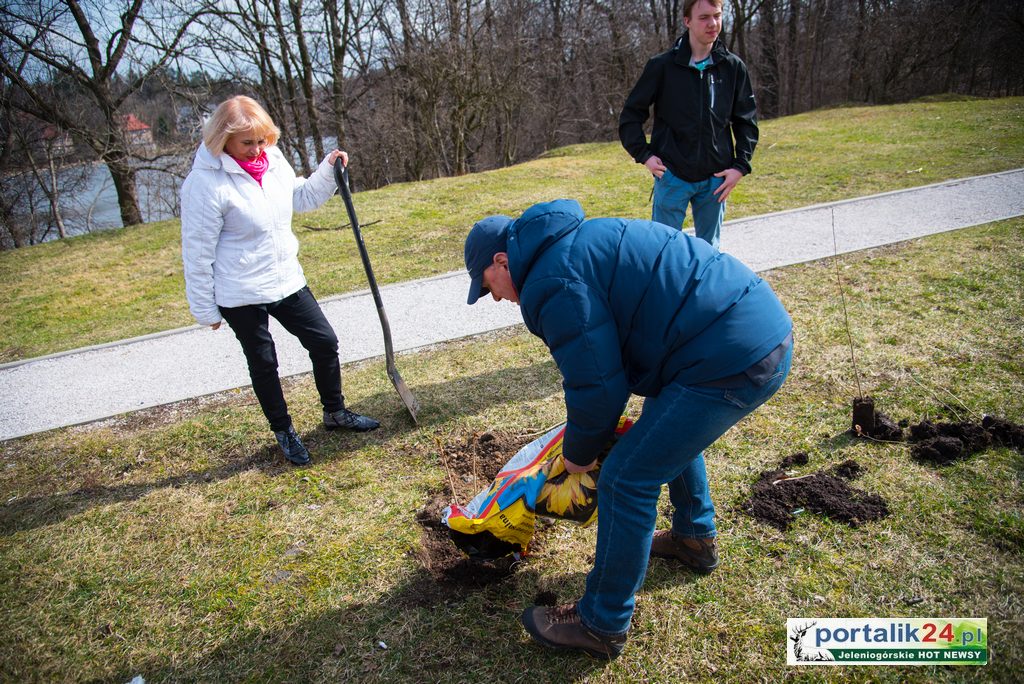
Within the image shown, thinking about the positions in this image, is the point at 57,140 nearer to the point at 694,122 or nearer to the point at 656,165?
the point at 656,165

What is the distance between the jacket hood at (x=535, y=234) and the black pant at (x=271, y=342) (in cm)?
200

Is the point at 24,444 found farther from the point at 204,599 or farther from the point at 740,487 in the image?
the point at 740,487

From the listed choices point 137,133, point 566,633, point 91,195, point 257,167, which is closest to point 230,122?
point 257,167

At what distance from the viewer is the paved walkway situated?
468 centimetres

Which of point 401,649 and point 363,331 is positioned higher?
point 363,331

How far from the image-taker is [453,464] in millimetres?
3457

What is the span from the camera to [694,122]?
3.72m

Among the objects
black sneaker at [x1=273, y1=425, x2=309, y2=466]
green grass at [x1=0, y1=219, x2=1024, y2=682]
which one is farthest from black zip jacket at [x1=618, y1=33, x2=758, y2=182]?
black sneaker at [x1=273, y1=425, x2=309, y2=466]

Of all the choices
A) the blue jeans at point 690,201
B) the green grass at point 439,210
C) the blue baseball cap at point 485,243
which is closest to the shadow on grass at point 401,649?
the blue baseball cap at point 485,243

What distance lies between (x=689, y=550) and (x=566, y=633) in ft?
2.11

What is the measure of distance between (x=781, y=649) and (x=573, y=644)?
28.9 inches

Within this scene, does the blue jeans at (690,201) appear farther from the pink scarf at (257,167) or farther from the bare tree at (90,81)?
the bare tree at (90,81)

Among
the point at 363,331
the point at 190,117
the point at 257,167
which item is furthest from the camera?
the point at 190,117

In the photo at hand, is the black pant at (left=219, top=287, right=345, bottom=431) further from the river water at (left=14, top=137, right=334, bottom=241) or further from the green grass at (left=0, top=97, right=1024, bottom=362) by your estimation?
the river water at (left=14, top=137, right=334, bottom=241)
